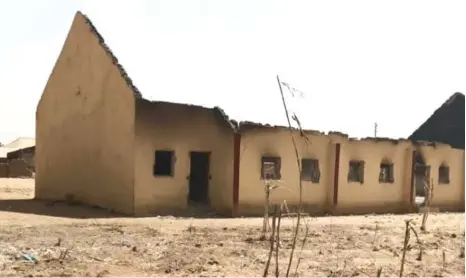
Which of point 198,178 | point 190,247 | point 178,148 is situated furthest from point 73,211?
point 190,247

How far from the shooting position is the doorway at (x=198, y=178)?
58.7 ft

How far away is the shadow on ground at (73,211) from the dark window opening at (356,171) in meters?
5.90

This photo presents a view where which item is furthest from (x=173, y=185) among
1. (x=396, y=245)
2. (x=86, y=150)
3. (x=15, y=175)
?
(x=15, y=175)

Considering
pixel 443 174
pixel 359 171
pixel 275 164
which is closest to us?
pixel 275 164

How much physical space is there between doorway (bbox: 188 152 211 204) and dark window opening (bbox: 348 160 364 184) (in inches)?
210

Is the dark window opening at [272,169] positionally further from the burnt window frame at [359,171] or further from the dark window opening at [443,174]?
the dark window opening at [443,174]

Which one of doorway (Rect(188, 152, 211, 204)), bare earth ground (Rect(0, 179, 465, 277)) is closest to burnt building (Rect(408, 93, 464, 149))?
bare earth ground (Rect(0, 179, 465, 277))

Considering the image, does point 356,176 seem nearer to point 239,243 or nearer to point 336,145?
point 336,145

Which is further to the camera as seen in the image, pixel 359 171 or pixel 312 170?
pixel 359 171

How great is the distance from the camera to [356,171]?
19.9 meters

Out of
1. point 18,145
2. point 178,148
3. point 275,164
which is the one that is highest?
point 18,145

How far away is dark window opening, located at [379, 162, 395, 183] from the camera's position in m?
20.4

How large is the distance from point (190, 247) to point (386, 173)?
12318mm

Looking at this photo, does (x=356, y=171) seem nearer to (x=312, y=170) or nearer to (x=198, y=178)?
(x=312, y=170)
